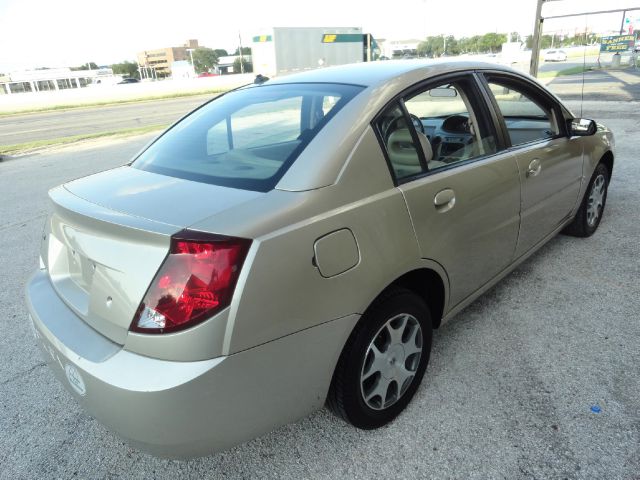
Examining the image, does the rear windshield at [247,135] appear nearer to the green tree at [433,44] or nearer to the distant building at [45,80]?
the distant building at [45,80]

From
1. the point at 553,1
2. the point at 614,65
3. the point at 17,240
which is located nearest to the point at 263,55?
the point at 553,1

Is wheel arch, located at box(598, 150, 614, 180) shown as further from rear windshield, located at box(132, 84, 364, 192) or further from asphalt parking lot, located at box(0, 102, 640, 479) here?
rear windshield, located at box(132, 84, 364, 192)

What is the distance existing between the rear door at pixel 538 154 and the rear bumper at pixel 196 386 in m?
1.73

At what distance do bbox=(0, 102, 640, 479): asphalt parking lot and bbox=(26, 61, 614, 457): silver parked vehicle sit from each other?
0.76 feet

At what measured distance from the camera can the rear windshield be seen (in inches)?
77.6

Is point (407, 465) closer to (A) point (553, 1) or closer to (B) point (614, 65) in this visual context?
(A) point (553, 1)

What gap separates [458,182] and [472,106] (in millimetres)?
642

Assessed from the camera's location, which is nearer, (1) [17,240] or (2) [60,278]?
(2) [60,278]

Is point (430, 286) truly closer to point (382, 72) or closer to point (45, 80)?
point (382, 72)

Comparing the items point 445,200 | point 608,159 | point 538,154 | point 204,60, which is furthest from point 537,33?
point 204,60

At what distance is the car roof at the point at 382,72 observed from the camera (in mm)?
2258

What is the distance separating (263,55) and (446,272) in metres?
29.2

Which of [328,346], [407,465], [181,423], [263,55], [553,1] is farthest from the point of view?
[263,55]

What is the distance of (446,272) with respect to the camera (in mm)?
2328
